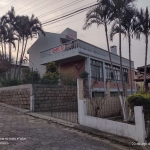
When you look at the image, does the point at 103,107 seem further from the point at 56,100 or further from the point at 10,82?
the point at 10,82

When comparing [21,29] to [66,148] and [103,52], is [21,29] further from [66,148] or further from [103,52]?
[66,148]

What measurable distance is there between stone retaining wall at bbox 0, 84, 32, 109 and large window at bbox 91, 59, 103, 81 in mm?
7173

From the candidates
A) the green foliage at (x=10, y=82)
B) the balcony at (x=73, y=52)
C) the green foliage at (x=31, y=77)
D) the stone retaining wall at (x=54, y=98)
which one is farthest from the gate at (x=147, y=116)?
the balcony at (x=73, y=52)

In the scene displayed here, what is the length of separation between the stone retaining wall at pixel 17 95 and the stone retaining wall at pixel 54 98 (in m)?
0.63

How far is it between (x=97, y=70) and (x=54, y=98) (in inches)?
277

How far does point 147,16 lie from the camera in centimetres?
754

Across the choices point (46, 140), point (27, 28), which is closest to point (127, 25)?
point (46, 140)

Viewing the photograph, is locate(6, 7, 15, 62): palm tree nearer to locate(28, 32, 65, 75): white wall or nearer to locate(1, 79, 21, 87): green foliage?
locate(28, 32, 65, 75): white wall

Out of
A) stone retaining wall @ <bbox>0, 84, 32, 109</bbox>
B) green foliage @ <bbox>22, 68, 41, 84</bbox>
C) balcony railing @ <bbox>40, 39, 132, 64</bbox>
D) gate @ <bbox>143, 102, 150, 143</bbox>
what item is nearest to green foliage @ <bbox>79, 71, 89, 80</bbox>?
balcony railing @ <bbox>40, 39, 132, 64</bbox>

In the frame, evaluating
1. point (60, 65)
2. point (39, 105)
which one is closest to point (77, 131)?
point (39, 105)

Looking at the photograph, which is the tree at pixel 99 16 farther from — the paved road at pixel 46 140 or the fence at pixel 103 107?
the paved road at pixel 46 140

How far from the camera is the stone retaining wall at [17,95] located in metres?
10.5

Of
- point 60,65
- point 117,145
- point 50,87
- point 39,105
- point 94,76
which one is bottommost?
point 117,145

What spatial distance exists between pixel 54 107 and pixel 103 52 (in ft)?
29.7
